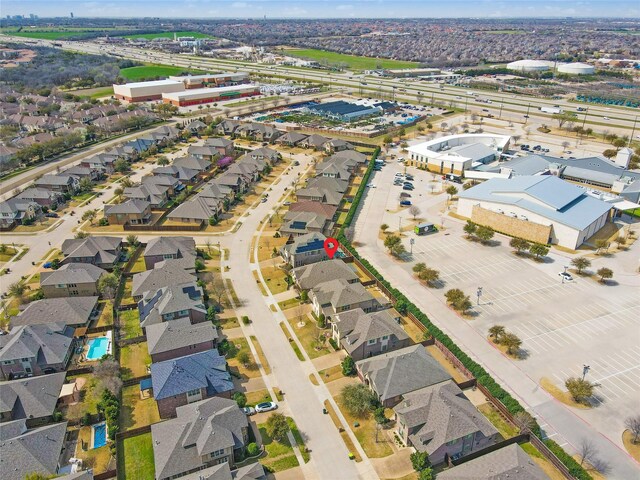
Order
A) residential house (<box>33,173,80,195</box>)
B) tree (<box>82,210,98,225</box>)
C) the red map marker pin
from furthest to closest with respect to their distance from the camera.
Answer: residential house (<box>33,173,80,195</box>), tree (<box>82,210,98,225</box>), the red map marker pin

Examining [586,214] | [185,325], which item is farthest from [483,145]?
[185,325]

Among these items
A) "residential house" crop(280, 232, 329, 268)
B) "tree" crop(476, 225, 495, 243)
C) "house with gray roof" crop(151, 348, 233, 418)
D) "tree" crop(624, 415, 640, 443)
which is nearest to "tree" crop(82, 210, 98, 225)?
"residential house" crop(280, 232, 329, 268)

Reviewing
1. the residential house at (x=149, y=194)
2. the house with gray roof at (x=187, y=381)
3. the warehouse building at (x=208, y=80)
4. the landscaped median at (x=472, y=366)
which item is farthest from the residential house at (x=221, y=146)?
the warehouse building at (x=208, y=80)

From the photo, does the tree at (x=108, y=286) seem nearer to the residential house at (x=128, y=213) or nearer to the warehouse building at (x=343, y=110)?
the residential house at (x=128, y=213)

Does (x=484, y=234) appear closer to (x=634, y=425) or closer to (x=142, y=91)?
(x=634, y=425)

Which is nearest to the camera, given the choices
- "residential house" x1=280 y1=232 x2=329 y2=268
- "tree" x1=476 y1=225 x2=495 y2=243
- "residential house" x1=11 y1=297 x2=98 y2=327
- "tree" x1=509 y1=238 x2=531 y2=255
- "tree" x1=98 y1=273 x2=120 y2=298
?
"residential house" x1=11 y1=297 x2=98 y2=327

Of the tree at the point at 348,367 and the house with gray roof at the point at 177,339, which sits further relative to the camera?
the house with gray roof at the point at 177,339

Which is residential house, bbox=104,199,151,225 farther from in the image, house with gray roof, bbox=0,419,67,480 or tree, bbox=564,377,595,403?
tree, bbox=564,377,595,403
